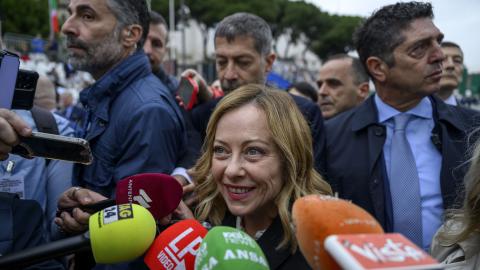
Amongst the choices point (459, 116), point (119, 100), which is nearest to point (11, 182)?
point (119, 100)

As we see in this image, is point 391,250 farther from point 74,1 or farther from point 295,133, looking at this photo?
point 74,1

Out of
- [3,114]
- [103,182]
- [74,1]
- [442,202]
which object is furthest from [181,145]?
[442,202]

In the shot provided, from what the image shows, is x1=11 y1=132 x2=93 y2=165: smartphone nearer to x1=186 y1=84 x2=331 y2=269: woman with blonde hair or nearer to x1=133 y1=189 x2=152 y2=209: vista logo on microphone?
x1=133 y1=189 x2=152 y2=209: vista logo on microphone

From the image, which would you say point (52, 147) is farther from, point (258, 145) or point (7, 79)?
point (258, 145)

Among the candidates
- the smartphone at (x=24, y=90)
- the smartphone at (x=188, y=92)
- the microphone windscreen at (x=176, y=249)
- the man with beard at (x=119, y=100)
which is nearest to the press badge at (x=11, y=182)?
the man with beard at (x=119, y=100)

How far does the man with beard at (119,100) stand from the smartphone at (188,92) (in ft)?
2.15

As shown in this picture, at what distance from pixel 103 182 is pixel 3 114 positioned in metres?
0.96

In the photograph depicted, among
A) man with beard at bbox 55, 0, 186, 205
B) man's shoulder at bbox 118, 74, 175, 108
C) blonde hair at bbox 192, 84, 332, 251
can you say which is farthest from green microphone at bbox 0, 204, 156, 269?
man's shoulder at bbox 118, 74, 175, 108

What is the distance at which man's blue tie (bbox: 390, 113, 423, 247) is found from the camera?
7.94 feet

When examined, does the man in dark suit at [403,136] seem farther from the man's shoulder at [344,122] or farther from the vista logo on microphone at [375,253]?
the vista logo on microphone at [375,253]

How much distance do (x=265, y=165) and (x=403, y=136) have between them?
3.82 feet

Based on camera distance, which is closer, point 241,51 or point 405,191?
point 405,191

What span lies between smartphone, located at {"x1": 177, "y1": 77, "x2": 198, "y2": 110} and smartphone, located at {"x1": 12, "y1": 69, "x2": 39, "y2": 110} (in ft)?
5.54

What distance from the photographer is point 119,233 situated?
1386mm
